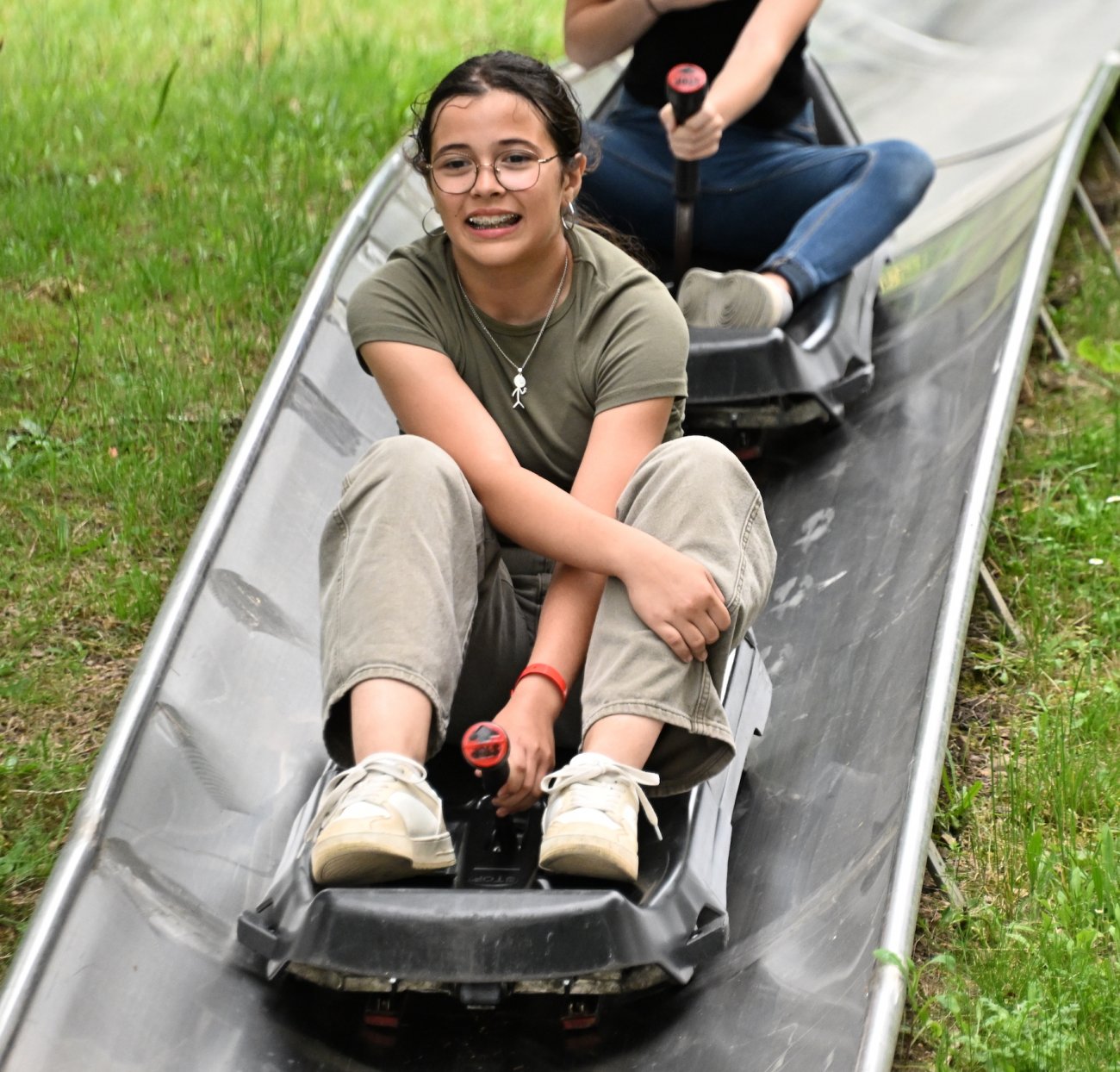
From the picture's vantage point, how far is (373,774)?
194 centimetres

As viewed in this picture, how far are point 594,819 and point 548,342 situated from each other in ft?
2.73

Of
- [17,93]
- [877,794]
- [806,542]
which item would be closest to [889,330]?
[806,542]

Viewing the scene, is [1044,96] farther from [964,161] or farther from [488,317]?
[488,317]

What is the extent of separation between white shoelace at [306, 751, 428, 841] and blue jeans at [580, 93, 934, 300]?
1884 mm

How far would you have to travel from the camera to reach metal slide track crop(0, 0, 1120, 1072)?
1960mm

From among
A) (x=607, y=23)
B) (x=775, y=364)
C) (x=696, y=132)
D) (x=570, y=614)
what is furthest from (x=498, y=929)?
(x=607, y=23)

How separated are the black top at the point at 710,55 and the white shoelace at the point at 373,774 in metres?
2.28

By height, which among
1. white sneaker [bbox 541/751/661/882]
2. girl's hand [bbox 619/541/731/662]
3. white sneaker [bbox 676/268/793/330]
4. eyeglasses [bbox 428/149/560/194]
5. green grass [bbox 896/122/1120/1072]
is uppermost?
eyeglasses [bbox 428/149/560/194]

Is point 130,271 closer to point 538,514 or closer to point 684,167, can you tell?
point 684,167

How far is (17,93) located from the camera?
550cm

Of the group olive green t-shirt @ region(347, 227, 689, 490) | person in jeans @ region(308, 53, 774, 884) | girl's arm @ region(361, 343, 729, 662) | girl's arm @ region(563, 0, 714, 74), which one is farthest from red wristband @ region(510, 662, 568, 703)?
girl's arm @ region(563, 0, 714, 74)

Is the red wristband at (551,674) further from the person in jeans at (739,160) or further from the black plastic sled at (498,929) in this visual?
the person in jeans at (739,160)

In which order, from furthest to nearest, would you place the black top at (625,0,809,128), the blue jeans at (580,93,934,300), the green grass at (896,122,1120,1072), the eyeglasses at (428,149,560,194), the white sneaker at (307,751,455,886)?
1. the black top at (625,0,809,128)
2. the blue jeans at (580,93,934,300)
3. the eyeglasses at (428,149,560,194)
4. the green grass at (896,122,1120,1072)
5. the white sneaker at (307,751,455,886)

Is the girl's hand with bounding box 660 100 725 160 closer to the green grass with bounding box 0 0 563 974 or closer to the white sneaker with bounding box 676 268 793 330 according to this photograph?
the white sneaker with bounding box 676 268 793 330
